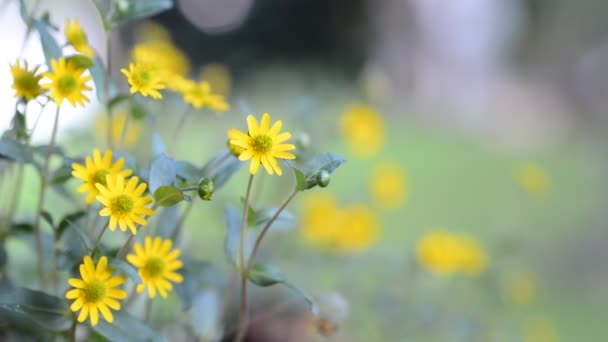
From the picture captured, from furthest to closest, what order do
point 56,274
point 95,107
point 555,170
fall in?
point 555,170
point 95,107
point 56,274

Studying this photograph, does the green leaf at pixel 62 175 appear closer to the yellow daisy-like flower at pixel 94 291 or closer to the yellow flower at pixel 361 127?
the yellow daisy-like flower at pixel 94 291

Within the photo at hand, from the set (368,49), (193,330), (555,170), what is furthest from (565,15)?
(193,330)

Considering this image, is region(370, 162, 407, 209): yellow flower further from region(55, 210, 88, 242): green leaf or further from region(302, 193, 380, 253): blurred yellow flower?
region(55, 210, 88, 242): green leaf

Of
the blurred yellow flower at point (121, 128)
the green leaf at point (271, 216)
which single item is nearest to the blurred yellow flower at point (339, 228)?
the blurred yellow flower at point (121, 128)

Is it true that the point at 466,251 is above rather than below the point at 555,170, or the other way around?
below

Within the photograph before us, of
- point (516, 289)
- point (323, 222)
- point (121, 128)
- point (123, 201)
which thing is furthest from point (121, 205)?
point (516, 289)

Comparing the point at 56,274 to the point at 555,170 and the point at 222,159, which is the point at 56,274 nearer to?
the point at 222,159

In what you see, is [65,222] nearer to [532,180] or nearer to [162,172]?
[162,172]
